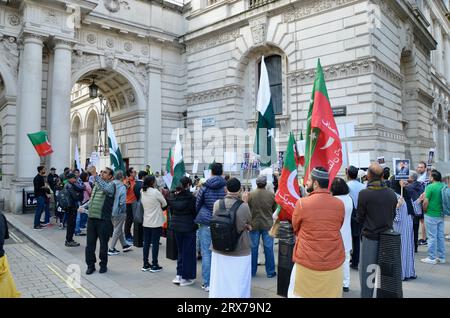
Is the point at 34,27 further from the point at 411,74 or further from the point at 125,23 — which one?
the point at 411,74

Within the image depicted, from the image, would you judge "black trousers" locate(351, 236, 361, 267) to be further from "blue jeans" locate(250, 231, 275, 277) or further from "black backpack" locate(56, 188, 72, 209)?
"black backpack" locate(56, 188, 72, 209)

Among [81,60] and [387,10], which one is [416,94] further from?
[81,60]

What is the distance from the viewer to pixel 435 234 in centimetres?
780

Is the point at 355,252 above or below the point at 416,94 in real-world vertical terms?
below

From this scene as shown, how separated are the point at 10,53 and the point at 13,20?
5.33 ft

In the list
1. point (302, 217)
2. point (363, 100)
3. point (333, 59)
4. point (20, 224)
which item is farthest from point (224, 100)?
point (302, 217)

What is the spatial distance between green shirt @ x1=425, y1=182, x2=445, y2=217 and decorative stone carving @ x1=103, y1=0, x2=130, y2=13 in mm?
19489

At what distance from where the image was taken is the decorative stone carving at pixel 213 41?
817 inches

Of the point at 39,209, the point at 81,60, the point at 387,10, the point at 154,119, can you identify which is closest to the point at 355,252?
the point at 39,209

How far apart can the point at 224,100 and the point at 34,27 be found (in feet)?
33.4

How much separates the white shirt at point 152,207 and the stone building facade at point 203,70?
1091 cm

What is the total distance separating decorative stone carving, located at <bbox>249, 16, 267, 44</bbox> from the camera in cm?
1908

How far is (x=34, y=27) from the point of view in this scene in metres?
16.6

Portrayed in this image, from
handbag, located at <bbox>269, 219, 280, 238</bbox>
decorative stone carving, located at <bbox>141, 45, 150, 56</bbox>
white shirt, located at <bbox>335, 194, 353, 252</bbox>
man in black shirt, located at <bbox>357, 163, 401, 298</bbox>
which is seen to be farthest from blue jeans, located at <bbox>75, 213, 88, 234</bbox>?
decorative stone carving, located at <bbox>141, 45, 150, 56</bbox>
